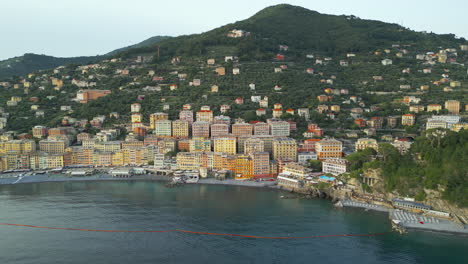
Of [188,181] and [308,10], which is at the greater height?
[308,10]

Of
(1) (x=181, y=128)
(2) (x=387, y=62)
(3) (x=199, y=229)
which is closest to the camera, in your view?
(3) (x=199, y=229)


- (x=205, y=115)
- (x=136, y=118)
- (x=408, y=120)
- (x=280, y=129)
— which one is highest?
(x=205, y=115)

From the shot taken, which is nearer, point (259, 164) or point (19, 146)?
point (259, 164)

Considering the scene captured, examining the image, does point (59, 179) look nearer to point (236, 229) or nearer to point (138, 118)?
point (138, 118)

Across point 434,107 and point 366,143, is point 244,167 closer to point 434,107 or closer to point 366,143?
point 366,143

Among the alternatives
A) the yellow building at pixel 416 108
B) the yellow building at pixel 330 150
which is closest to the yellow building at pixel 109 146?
the yellow building at pixel 330 150

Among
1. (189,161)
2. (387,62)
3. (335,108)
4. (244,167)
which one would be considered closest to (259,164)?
(244,167)

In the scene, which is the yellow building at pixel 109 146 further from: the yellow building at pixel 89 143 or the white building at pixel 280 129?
the white building at pixel 280 129

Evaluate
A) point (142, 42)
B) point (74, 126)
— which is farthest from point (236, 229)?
point (142, 42)
